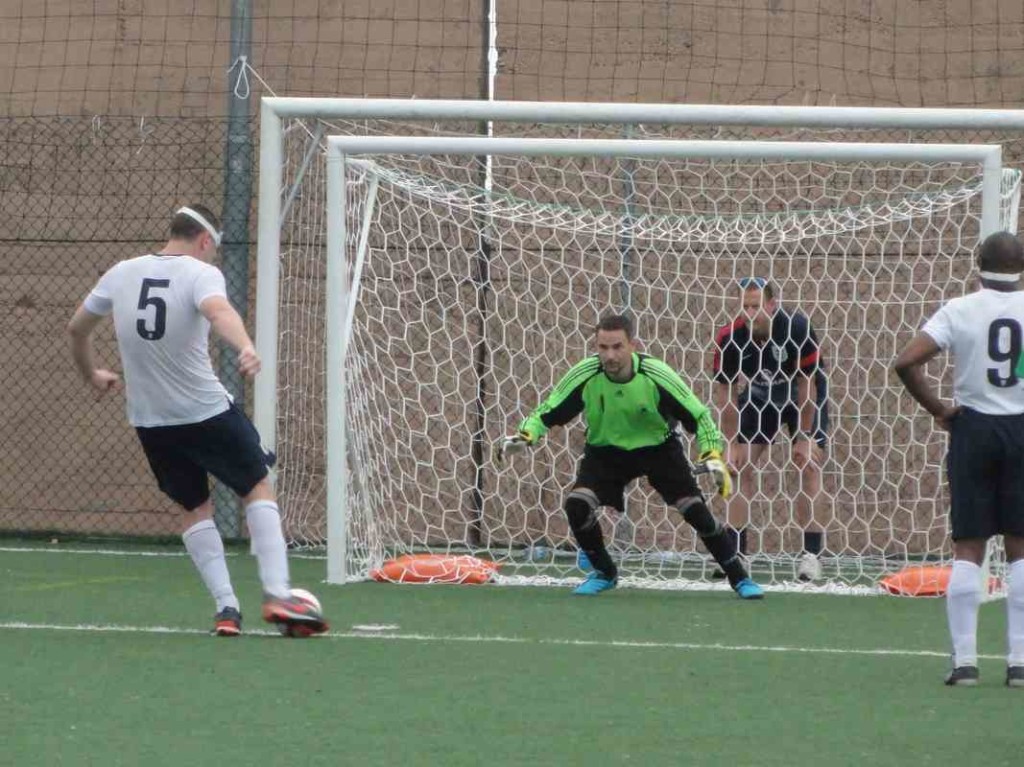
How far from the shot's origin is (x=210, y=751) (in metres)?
5.11

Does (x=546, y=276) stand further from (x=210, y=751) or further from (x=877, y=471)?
(x=210, y=751)

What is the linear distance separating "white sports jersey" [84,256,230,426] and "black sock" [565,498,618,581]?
8.98 ft

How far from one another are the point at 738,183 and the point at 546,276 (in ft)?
4.68

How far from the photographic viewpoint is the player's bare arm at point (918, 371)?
6.62 m

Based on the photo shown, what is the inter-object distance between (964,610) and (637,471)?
3.53 m

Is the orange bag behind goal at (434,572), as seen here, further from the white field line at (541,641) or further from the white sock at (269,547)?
the white sock at (269,547)

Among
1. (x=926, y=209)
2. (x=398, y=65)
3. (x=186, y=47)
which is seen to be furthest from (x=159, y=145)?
(x=926, y=209)

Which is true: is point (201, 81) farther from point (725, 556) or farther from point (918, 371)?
point (918, 371)

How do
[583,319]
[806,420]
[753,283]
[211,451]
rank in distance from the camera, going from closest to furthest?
[211,451] → [753,283] → [806,420] → [583,319]

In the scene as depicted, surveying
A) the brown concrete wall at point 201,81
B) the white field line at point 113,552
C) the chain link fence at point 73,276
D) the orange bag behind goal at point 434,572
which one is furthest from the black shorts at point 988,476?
the chain link fence at point 73,276

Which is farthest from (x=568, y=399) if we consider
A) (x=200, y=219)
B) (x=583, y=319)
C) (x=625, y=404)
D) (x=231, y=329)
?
(x=231, y=329)

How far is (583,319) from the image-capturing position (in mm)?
12570

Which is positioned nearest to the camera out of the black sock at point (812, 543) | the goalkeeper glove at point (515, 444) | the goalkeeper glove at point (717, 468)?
the goalkeeper glove at point (717, 468)

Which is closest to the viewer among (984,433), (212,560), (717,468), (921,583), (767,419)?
(984,433)
